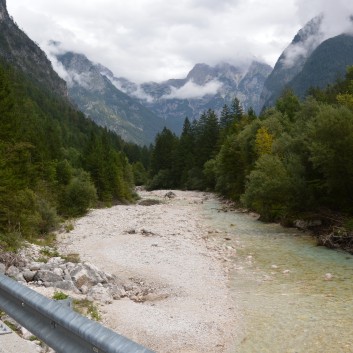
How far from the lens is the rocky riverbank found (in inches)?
498

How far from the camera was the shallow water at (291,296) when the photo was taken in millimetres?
12070

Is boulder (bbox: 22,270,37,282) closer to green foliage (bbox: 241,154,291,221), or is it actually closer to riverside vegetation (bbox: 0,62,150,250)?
riverside vegetation (bbox: 0,62,150,250)

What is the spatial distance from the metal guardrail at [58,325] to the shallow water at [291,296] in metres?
7.81

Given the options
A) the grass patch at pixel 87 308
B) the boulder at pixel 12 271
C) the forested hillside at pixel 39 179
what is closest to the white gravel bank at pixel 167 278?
the grass patch at pixel 87 308

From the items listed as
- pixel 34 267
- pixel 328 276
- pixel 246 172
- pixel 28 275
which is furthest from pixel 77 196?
pixel 328 276

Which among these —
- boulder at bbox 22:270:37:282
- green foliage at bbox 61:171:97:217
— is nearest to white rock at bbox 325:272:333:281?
boulder at bbox 22:270:37:282

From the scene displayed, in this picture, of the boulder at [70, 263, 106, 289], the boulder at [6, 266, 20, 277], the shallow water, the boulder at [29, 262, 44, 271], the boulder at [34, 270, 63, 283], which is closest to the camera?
the shallow water

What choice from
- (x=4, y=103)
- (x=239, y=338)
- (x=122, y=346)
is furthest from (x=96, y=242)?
(x=122, y=346)

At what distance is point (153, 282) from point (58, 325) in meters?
14.7

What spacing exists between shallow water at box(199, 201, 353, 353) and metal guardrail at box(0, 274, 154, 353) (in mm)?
7808

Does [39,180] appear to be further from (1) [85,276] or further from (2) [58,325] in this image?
(2) [58,325]

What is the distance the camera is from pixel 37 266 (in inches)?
691

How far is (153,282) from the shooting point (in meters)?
19.1

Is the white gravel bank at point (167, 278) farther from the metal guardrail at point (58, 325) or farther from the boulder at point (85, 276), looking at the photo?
the metal guardrail at point (58, 325)
